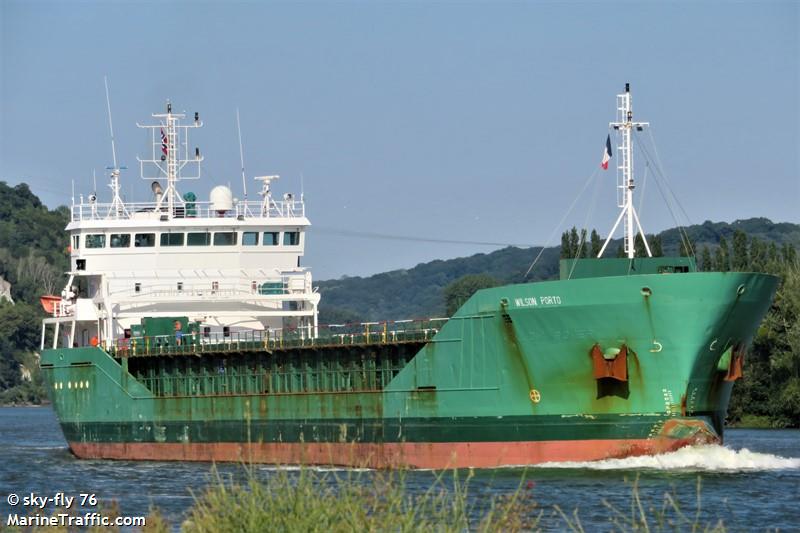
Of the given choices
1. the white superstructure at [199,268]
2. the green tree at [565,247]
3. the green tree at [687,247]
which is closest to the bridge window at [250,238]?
the white superstructure at [199,268]

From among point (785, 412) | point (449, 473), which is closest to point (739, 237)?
point (785, 412)

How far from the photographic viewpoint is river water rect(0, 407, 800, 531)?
27.9m

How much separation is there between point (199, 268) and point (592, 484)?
20.0 metres

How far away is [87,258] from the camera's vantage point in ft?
160

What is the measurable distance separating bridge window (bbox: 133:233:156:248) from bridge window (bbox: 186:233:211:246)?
3.91 ft

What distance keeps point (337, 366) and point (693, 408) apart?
10837 millimetres

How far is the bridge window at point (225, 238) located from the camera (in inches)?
1890

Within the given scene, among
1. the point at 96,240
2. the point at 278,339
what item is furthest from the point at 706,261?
the point at 278,339

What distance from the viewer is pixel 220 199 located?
49188mm

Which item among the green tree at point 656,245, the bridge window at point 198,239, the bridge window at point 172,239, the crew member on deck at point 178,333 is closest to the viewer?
the crew member on deck at point 178,333

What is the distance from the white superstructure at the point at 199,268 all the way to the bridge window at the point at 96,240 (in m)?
0.03

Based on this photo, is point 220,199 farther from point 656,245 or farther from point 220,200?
point 656,245

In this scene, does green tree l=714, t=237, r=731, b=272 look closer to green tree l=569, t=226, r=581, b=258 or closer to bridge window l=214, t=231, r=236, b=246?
green tree l=569, t=226, r=581, b=258

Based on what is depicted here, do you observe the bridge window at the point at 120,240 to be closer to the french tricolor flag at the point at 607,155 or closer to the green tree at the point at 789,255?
the french tricolor flag at the point at 607,155
